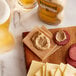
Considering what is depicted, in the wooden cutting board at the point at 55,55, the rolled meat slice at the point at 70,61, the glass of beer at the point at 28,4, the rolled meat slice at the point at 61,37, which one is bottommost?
the rolled meat slice at the point at 70,61

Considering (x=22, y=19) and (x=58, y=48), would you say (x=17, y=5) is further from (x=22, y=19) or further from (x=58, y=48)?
(x=58, y=48)

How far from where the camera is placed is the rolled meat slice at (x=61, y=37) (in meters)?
0.92

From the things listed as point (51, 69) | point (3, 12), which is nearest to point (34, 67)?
point (51, 69)

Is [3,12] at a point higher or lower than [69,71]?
higher

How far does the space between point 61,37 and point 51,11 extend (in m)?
0.09

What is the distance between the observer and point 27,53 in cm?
92

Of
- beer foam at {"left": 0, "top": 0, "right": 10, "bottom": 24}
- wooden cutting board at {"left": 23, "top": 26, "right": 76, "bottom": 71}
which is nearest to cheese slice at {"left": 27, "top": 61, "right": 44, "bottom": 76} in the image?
wooden cutting board at {"left": 23, "top": 26, "right": 76, "bottom": 71}

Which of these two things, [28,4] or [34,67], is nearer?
[34,67]

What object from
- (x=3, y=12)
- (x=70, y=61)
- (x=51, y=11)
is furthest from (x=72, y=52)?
(x=3, y=12)

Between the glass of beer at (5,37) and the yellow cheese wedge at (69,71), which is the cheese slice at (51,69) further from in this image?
the glass of beer at (5,37)

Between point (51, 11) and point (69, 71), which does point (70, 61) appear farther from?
point (51, 11)

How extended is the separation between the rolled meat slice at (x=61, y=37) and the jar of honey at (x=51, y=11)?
49 millimetres

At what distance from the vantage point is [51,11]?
3.06 ft

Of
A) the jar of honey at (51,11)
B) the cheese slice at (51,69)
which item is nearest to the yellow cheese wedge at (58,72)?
the cheese slice at (51,69)
